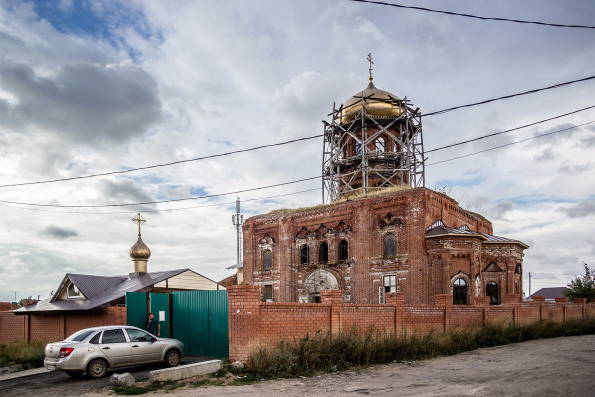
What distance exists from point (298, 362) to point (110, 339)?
4.95 m

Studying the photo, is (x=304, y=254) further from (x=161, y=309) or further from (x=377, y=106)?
(x=161, y=309)

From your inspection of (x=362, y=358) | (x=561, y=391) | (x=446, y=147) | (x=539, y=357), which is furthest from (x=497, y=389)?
(x=446, y=147)

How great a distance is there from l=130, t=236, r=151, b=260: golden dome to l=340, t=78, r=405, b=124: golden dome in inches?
713

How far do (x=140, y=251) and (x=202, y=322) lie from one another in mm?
10078

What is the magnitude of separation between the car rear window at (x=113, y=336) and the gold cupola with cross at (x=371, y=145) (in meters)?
22.8

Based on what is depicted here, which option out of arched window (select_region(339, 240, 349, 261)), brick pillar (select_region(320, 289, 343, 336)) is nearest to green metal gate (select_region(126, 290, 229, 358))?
brick pillar (select_region(320, 289, 343, 336))

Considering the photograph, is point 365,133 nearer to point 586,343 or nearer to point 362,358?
point 586,343

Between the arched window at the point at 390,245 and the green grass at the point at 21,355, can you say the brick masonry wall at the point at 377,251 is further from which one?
the green grass at the point at 21,355

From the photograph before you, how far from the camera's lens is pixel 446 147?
17.0m

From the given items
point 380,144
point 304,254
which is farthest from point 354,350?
point 380,144

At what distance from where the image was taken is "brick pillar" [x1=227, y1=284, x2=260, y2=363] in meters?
12.9

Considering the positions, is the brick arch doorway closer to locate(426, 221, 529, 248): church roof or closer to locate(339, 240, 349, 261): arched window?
locate(339, 240, 349, 261): arched window

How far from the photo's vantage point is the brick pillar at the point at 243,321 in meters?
12.9

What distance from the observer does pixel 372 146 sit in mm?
35969
